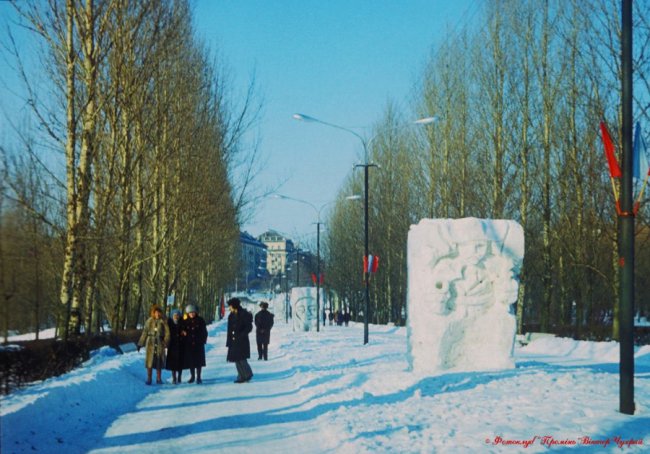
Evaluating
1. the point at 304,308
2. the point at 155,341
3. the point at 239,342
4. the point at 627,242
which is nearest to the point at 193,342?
the point at 155,341

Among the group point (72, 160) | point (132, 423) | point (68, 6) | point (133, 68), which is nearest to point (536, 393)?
point (132, 423)

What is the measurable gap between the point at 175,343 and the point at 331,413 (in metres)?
6.60

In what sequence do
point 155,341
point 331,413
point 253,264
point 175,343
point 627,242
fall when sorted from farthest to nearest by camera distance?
point 253,264
point 175,343
point 155,341
point 331,413
point 627,242

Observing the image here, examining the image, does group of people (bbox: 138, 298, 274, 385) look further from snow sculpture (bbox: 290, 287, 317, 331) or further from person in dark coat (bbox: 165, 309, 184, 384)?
snow sculpture (bbox: 290, 287, 317, 331)

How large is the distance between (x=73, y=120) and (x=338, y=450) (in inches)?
420

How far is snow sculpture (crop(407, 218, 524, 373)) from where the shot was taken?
1688 centimetres

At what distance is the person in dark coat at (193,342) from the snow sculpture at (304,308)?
101 ft

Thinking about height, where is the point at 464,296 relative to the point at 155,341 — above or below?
above

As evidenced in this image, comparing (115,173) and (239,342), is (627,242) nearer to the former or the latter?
(239,342)

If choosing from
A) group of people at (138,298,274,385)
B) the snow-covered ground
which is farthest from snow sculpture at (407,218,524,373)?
group of people at (138,298,274,385)

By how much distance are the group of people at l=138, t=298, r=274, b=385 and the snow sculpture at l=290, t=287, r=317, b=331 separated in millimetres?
30562

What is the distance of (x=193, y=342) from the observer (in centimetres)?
1675

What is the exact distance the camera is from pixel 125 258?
23812mm

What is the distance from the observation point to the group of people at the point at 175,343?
16609mm
